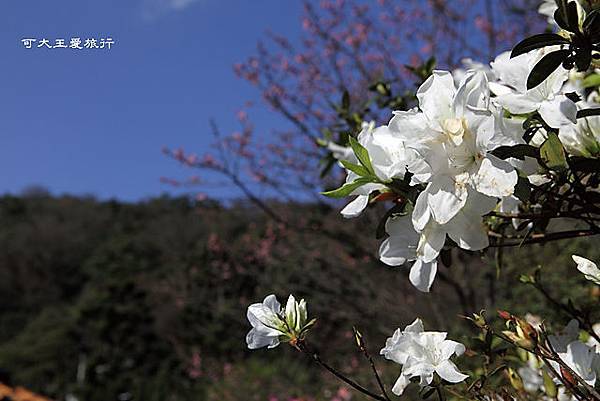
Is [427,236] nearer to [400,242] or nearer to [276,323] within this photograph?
[400,242]

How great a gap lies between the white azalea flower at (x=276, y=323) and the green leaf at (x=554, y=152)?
0.78ft

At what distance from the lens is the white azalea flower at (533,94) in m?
0.48

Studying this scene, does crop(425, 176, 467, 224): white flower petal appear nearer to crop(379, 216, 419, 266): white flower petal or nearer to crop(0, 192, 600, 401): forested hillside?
crop(379, 216, 419, 266): white flower petal

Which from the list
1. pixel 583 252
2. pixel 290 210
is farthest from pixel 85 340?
pixel 583 252

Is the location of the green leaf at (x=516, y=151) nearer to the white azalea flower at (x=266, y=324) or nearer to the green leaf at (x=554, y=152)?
the green leaf at (x=554, y=152)

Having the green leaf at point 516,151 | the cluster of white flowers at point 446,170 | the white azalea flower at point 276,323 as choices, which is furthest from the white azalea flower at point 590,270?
the white azalea flower at point 276,323

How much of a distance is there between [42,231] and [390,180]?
18556mm

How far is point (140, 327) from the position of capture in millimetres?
9727

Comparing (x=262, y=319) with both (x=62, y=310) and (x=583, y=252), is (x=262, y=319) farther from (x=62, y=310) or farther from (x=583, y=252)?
(x=62, y=310)

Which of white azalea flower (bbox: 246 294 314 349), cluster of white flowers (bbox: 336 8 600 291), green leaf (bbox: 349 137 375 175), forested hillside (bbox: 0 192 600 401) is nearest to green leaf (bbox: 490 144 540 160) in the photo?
cluster of white flowers (bbox: 336 8 600 291)

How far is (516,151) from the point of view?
49 cm

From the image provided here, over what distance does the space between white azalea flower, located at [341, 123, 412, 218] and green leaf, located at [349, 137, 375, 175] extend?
0.04 feet

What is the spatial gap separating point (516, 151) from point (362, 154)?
0.40ft

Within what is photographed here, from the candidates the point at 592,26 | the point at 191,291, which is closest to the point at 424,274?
the point at 592,26
